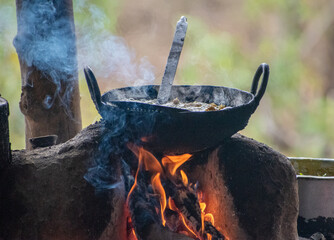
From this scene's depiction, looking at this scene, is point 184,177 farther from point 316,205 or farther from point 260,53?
point 260,53

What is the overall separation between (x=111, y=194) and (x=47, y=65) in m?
1.04

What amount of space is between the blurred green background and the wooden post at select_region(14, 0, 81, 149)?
285 centimetres

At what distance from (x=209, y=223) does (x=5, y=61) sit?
379cm

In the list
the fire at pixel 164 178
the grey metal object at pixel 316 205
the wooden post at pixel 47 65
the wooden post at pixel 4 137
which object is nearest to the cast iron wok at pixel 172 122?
the fire at pixel 164 178

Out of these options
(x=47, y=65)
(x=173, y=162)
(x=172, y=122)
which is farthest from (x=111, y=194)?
(x=47, y=65)

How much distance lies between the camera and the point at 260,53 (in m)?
6.66

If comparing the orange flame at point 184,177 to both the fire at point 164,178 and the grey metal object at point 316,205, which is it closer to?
the fire at point 164,178

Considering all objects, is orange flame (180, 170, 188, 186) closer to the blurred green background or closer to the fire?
the fire

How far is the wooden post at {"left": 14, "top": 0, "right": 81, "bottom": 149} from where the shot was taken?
2578 mm

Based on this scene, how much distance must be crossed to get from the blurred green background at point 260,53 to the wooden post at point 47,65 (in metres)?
2.85

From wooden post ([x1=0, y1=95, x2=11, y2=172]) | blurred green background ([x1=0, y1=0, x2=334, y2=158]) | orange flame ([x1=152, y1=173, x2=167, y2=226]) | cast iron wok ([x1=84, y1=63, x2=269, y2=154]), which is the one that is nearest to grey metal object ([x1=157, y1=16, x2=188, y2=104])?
cast iron wok ([x1=84, y1=63, x2=269, y2=154])

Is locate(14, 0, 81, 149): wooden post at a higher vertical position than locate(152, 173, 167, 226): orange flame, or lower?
higher

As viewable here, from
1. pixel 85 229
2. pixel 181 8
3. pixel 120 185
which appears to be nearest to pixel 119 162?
pixel 120 185

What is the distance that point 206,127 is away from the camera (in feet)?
6.25
